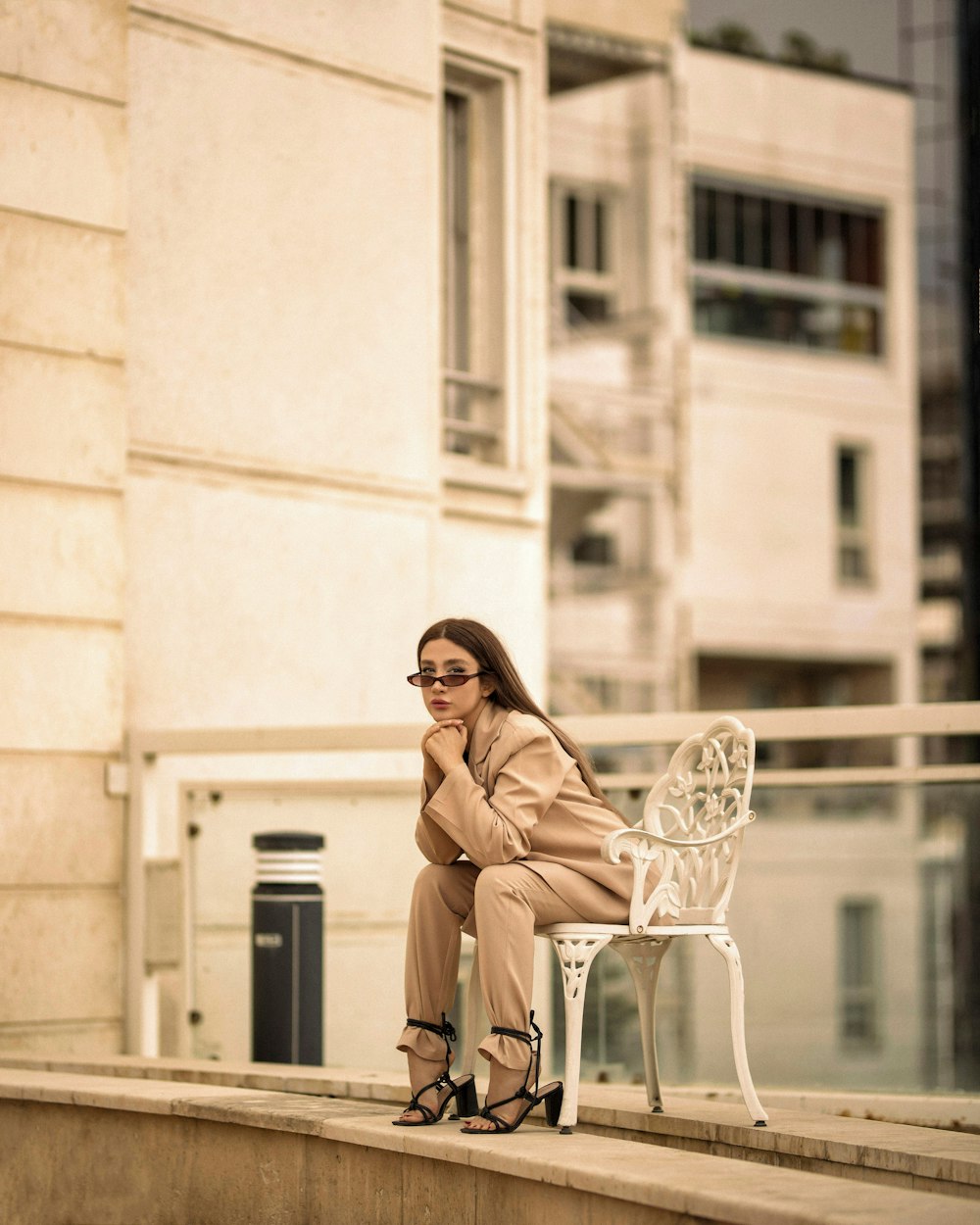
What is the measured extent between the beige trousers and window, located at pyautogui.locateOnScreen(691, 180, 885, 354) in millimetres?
31820

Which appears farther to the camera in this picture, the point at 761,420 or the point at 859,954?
the point at 761,420

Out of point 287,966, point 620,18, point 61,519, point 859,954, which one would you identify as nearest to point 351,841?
point 287,966

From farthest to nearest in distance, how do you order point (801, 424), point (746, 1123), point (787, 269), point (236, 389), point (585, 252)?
point (787, 269) < point (801, 424) < point (585, 252) < point (236, 389) < point (746, 1123)

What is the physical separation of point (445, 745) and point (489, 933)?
0.52 m

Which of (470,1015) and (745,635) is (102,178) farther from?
(745,635)

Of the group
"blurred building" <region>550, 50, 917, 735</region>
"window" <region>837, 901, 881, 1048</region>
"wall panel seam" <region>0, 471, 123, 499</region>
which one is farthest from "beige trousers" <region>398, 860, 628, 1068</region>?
"window" <region>837, 901, 881, 1048</region>

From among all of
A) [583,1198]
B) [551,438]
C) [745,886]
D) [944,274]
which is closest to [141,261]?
[583,1198]

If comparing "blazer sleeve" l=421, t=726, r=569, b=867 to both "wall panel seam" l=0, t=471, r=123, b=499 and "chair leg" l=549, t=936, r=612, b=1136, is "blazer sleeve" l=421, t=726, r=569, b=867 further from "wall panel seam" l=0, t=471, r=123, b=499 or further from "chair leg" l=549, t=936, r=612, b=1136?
"wall panel seam" l=0, t=471, r=123, b=499

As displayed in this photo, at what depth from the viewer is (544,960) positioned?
798 cm

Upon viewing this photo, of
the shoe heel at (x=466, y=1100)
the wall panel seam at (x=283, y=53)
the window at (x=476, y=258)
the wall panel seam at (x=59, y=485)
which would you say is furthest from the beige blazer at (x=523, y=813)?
the window at (x=476, y=258)

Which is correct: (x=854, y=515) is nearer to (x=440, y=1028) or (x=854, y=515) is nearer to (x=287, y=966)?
(x=287, y=966)

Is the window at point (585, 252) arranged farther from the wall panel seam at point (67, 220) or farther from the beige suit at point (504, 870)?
the beige suit at point (504, 870)

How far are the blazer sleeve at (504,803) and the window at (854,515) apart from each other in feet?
108

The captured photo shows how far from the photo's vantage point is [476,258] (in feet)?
37.6
